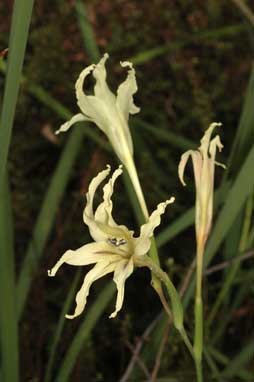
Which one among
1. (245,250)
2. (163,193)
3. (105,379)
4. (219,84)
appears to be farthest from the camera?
(219,84)

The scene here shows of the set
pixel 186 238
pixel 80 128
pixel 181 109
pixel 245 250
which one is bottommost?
pixel 245 250

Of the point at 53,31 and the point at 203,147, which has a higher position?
the point at 53,31

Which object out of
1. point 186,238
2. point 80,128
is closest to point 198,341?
point 80,128

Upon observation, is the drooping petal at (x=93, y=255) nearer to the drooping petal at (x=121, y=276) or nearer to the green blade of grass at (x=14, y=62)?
the drooping petal at (x=121, y=276)

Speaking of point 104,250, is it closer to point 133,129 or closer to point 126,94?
point 126,94

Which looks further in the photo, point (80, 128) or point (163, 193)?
point (163, 193)

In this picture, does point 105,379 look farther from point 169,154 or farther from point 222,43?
point 222,43

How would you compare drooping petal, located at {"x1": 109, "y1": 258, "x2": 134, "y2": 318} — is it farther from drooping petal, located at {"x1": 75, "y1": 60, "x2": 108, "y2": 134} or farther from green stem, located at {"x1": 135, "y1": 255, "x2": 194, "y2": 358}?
drooping petal, located at {"x1": 75, "y1": 60, "x2": 108, "y2": 134}
